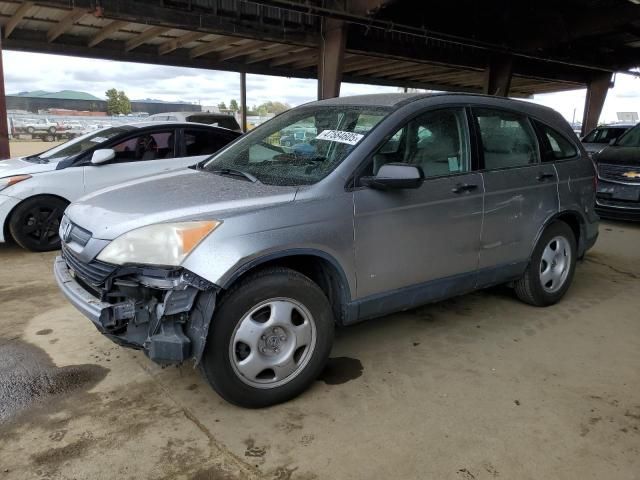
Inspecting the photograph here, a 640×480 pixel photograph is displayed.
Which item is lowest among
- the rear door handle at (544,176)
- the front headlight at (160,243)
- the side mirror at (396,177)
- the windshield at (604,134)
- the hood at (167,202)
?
the front headlight at (160,243)

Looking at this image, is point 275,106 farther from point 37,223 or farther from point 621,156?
point 37,223

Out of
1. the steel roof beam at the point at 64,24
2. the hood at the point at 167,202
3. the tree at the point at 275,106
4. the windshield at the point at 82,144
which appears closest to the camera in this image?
the hood at the point at 167,202

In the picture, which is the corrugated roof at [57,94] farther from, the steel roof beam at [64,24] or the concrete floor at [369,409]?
the concrete floor at [369,409]

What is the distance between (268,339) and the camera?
8.88ft

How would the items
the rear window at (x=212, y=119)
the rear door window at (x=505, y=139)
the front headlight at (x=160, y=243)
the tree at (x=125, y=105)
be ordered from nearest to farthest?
the front headlight at (x=160, y=243) < the rear door window at (x=505, y=139) < the rear window at (x=212, y=119) < the tree at (x=125, y=105)

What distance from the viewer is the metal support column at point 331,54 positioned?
37.1 feet

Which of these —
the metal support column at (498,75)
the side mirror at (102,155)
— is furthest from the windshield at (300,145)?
the metal support column at (498,75)

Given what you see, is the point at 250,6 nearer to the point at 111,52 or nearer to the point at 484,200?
the point at 111,52

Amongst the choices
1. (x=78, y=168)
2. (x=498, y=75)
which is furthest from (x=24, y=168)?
(x=498, y=75)

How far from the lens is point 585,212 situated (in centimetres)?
443

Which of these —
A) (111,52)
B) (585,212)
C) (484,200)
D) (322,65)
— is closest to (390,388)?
(484,200)

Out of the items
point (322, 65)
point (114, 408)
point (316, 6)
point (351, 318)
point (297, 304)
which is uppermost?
point (316, 6)

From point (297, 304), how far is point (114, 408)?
119cm

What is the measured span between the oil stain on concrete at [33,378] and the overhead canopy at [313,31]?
289 inches
